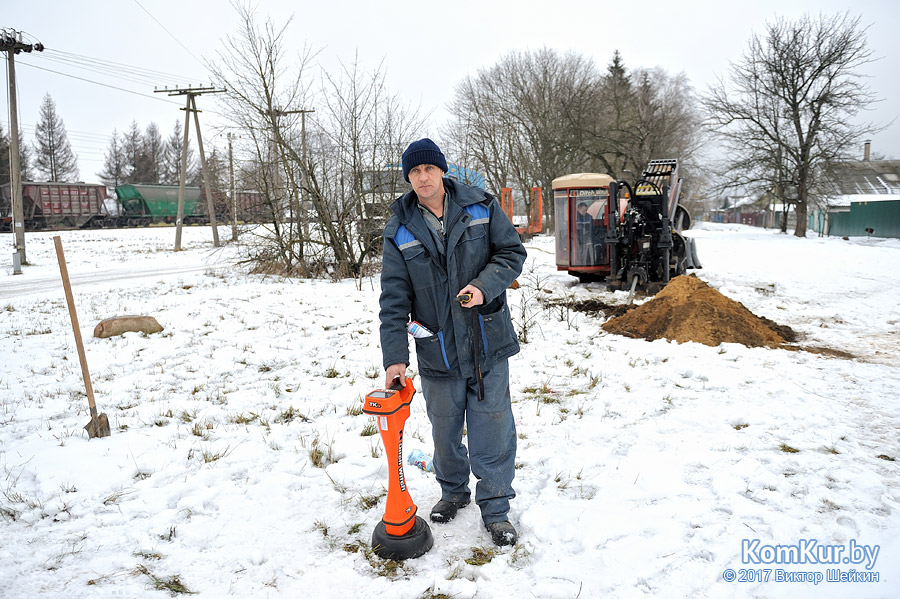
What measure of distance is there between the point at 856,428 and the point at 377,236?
36.0ft

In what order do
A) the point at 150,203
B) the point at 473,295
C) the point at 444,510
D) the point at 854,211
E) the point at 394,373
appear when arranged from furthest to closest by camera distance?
the point at 150,203
the point at 854,211
the point at 444,510
the point at 394,373
the point at 473,295

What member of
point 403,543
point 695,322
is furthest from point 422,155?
point 695,322

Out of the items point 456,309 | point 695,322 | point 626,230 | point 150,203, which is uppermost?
point 150,203

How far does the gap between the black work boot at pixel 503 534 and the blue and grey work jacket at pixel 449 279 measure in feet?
2.66

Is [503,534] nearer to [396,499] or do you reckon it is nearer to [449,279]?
[396,499]

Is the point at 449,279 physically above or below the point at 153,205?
below

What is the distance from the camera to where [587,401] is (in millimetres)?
4938

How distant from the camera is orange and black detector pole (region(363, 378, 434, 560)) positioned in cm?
266

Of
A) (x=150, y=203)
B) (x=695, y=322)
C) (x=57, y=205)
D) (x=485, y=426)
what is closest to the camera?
(x=485, y=426)

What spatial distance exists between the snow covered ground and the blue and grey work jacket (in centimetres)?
99

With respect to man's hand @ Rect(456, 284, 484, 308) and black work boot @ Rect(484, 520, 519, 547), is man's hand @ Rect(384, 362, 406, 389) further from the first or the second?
black work boot @ Rect(484, 520, 519, 547)

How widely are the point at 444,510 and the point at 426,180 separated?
181 cm

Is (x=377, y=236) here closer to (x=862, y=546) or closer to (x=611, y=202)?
(x=611, y=202)

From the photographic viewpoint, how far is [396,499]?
2.72m
